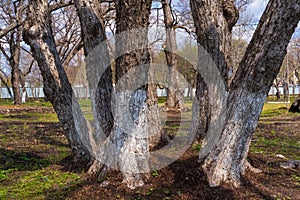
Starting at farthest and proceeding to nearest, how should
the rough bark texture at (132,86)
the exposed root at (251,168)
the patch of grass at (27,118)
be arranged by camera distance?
the patch of grass at (27,118) < the exposed root at (251,168) < the rough bark texture at (132,86)

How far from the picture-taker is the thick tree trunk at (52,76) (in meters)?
4.56

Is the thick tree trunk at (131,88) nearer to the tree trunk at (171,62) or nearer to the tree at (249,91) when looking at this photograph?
the tree at (249,91)

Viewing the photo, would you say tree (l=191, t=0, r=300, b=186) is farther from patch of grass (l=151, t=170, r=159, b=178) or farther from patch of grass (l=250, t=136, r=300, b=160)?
patch of grass (l=250, t=136, r=300, b=160)

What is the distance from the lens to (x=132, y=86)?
3750 millimetres

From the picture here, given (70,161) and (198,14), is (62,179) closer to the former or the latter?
(70,161)

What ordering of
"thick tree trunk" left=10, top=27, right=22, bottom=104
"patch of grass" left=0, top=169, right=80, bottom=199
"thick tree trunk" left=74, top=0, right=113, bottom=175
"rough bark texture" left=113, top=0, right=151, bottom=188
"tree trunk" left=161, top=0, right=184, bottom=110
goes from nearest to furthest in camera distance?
"rough bark texture" left=113, top=0, right=151, bottom=188, "patch of grass" left=0, top=169, right=80, bottom=199, "thick tree trunk" left=74, top=0, right=113, bottom=175, "tree trunk" left=161, top=0, right=184, bottom=110, "thick tree trunk" left=10, top=27, right=22, bottom=104

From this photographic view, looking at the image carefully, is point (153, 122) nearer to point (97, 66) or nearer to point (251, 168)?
point (97, 66)

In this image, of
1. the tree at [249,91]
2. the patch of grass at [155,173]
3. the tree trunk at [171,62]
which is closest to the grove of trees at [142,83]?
the tree at [249,91]

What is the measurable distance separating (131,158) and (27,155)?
3319 mm

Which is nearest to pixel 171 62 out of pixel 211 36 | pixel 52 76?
pixel 211 36

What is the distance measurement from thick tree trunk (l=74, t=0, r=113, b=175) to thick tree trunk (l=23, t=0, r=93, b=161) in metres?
0.32

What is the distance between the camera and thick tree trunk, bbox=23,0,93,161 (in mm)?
4562

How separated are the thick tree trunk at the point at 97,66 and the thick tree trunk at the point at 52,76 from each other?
32 cm

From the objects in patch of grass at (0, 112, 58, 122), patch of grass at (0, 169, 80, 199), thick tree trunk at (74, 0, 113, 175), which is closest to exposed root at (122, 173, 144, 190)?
patch of grass at (0, 169, 80, 199)
